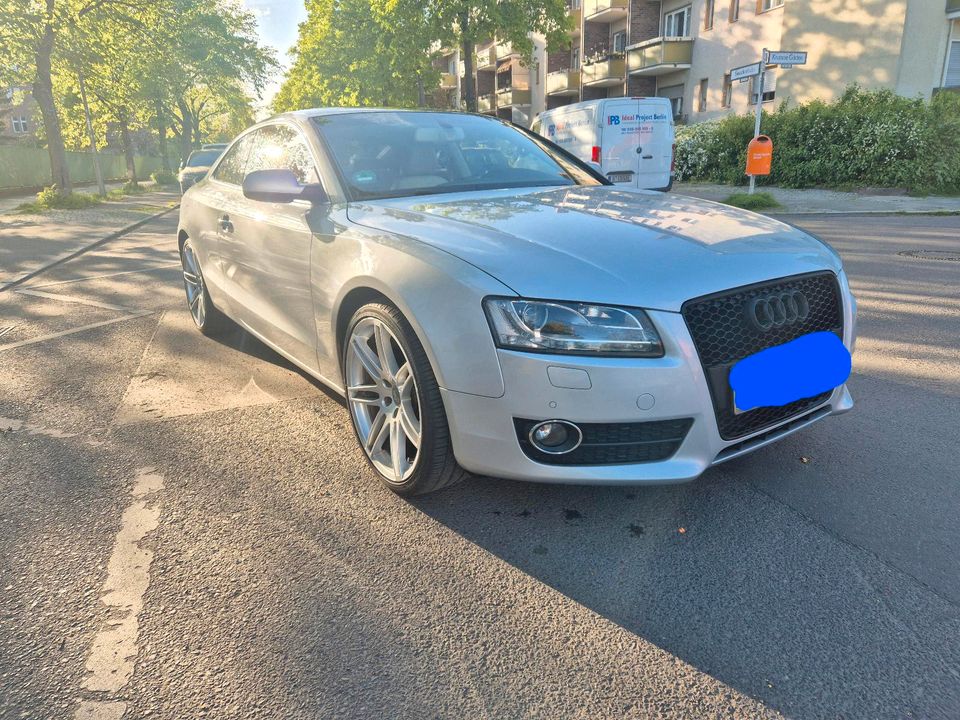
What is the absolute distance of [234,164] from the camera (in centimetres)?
471

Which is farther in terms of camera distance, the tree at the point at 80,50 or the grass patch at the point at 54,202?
the grass patch at the point at 54,202

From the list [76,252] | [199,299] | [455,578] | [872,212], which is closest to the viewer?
[455,578]

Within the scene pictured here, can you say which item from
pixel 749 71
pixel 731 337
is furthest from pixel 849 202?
pixel 731 337

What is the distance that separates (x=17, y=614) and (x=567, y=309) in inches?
76.4

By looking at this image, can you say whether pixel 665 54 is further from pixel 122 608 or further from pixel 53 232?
pixel 122 608

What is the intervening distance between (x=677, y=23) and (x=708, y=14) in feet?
9.44

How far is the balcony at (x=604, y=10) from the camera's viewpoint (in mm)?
31545

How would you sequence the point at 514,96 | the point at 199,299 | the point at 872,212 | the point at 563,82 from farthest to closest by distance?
the point at 514,96
the point at 563,82
the point at 872,212
the point at 199,299

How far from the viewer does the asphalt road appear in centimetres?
184

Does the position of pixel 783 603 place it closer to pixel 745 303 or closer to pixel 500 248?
pixel 745 303

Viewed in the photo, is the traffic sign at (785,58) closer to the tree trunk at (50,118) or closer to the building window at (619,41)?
the tree trunk at (50,118)

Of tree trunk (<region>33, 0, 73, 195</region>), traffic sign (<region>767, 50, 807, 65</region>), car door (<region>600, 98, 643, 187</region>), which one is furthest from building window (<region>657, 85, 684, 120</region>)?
tree trunk (<region>33, 0, 73, 195</region>)

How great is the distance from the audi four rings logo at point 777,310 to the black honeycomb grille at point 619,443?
16.9 inches

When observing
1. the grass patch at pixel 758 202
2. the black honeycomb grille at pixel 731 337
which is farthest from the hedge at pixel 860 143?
the black honeycomb grille at pixel 731 337
